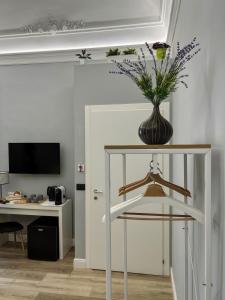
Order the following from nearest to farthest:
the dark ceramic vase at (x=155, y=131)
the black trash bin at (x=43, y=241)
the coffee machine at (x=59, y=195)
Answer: the dark ceramic vase at (x=155, y=131) < the black trash bin at (x=43, y=241) < the coffee machine at (x=59, y=195)

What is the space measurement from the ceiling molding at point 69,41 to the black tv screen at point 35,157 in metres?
1.29

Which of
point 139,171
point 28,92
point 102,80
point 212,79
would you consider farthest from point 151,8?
point 212,79

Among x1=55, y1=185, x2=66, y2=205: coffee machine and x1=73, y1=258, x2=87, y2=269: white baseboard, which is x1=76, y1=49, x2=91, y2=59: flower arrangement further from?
x1=73, y1=258, x2=87, y2=269: white baseboard

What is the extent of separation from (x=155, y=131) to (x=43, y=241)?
→ 3.04 meters

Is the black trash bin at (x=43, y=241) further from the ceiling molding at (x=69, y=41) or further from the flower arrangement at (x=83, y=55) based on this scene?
the ceiling molding at (x=69, y=41)

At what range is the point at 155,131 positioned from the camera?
1244mm

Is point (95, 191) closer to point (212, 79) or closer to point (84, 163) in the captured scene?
point (84, 163)

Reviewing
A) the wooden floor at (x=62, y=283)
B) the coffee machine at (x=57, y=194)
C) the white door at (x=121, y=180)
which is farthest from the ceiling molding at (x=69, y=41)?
the wooden floor at (x=62, y=283)

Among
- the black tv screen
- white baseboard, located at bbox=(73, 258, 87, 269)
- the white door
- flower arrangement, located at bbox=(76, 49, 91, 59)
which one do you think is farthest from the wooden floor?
flower arrangement, located at bbox=(76, 49, 91, 59)

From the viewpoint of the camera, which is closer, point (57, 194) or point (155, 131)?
point (155, 131)

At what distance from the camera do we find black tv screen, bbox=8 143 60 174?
4.17 meters

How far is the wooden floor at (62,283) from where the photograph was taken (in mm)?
2938

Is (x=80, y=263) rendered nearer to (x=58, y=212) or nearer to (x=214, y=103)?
(x=58, y=212)

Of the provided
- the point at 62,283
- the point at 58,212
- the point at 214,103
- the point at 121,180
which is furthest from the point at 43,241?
the point at 214,103
